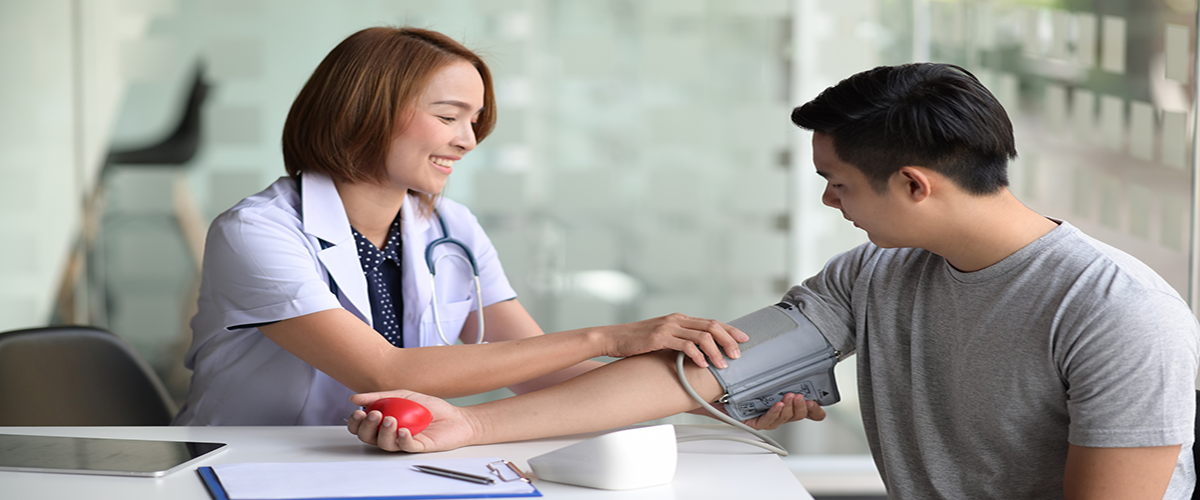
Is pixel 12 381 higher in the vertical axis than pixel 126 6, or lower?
lower

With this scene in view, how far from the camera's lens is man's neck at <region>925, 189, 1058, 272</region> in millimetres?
1112

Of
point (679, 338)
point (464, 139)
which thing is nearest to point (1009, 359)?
point (679, 338)

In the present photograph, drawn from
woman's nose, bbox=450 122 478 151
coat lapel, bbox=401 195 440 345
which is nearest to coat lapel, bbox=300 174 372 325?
coat lapel, bbox=401 195 440 345

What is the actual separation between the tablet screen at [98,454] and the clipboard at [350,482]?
61mm

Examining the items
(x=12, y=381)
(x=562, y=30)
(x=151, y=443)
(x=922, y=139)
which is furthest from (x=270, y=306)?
(x=562, y=30)

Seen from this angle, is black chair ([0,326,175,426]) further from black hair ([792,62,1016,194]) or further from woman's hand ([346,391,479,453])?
black hair ([792,62,1016,194])

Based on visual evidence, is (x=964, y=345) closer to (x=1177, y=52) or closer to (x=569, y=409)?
(x=569, y=409)

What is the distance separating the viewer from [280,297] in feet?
4.34

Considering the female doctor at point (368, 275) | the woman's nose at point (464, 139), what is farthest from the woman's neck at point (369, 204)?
the woman's nose at point (464, 139)

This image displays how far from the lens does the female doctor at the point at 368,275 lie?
4.33 ft

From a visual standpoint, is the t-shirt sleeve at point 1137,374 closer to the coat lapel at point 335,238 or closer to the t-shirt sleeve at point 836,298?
the t-shirt sleeve at point 836,298

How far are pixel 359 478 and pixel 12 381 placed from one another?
912 mm

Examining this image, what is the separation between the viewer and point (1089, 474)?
0.97 meters

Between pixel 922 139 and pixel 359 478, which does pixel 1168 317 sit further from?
pixel 359 478
